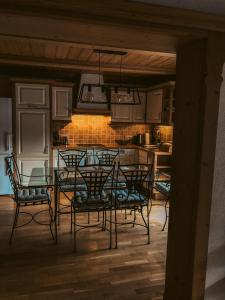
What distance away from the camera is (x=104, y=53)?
3.61 metres

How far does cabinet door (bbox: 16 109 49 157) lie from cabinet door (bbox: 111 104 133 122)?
56.3 inches

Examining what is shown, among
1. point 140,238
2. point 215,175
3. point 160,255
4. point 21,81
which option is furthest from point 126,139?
point 215,175

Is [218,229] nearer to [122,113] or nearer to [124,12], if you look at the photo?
[124,12]

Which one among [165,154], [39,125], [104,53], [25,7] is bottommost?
[165,154]

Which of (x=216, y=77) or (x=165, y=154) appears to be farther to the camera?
(x=165, y=154)

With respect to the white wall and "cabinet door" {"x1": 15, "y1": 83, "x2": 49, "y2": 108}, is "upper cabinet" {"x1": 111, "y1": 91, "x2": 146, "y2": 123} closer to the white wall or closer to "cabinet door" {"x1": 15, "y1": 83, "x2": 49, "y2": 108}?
"cabinet door" {"x1": 15, "y1": 83, "x2": 49, "y2": 108}

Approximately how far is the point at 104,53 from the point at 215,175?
100 inches

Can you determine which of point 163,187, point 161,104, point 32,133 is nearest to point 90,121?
point 32,133

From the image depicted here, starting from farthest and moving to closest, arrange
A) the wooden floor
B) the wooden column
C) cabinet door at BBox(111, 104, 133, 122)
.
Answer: cabinet door at BBox(111, 104, 133, 122) < the wooden floor < the wooden column

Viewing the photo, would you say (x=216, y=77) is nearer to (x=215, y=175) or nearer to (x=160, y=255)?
(x=215, y=175)

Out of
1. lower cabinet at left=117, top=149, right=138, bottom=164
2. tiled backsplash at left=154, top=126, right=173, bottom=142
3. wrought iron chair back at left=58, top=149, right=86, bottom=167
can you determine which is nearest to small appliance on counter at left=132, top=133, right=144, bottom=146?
lower cabinet at left=117, top=149, right=138, bottom=164

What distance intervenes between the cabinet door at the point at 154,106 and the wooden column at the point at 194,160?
3.34 metres

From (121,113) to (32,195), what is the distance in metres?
3.00

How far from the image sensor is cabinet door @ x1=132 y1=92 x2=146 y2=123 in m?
5.61
